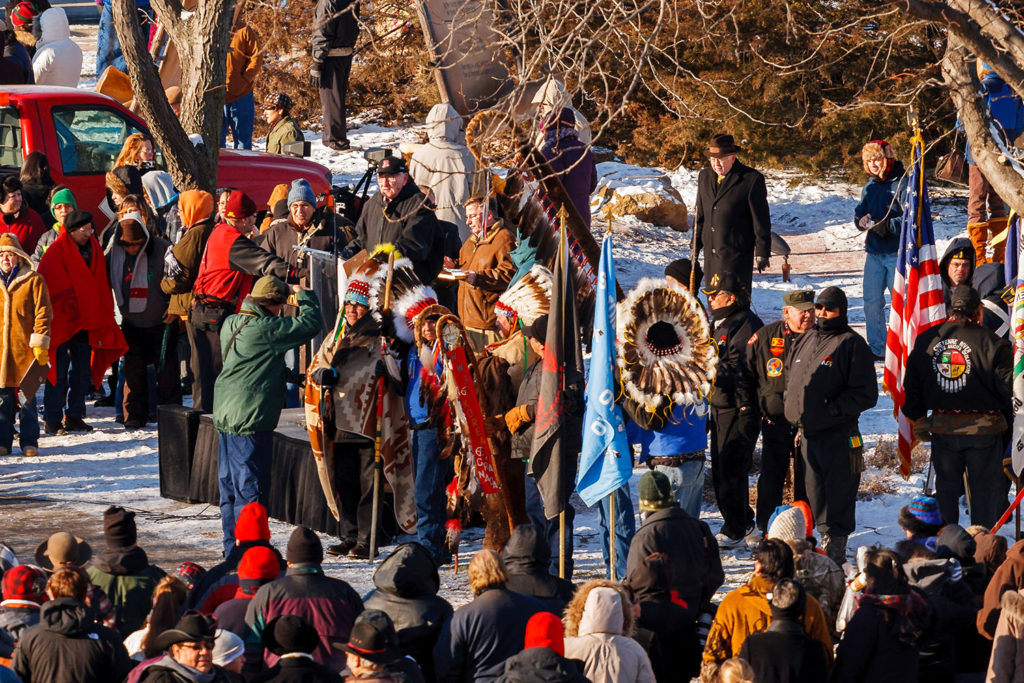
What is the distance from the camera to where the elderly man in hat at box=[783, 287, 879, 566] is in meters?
10.3

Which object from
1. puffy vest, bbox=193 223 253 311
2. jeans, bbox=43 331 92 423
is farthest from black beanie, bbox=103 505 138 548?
jeans, bbox=43 331 92 423

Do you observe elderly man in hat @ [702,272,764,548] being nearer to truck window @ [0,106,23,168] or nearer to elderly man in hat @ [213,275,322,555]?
elderly man in hat @ [213,275,322,555]

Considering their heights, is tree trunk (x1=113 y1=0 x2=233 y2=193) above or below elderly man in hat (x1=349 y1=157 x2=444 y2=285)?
above

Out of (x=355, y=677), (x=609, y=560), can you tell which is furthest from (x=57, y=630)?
(x=609, y=560)

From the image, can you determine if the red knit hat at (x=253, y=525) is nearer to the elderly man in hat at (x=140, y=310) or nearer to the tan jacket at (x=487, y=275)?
the tan jacket at (x=487, y=275)

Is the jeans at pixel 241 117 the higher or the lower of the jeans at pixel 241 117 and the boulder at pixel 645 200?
the higher

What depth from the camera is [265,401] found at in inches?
403

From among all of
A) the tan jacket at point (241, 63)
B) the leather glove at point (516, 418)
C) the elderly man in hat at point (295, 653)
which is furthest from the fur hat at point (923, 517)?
the tan jacket at point (241, 63)

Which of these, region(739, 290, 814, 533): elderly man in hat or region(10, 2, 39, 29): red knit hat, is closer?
region(739, 290, 814, 533): elderly man in hat

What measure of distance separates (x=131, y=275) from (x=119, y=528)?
5640 millimetres

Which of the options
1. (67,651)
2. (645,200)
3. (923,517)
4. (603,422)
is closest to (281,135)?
(645,200)

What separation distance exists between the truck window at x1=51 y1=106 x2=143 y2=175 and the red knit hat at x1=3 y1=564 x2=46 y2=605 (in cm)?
858

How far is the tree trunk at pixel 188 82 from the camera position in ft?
51.8

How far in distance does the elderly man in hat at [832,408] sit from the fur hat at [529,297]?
168 cm
